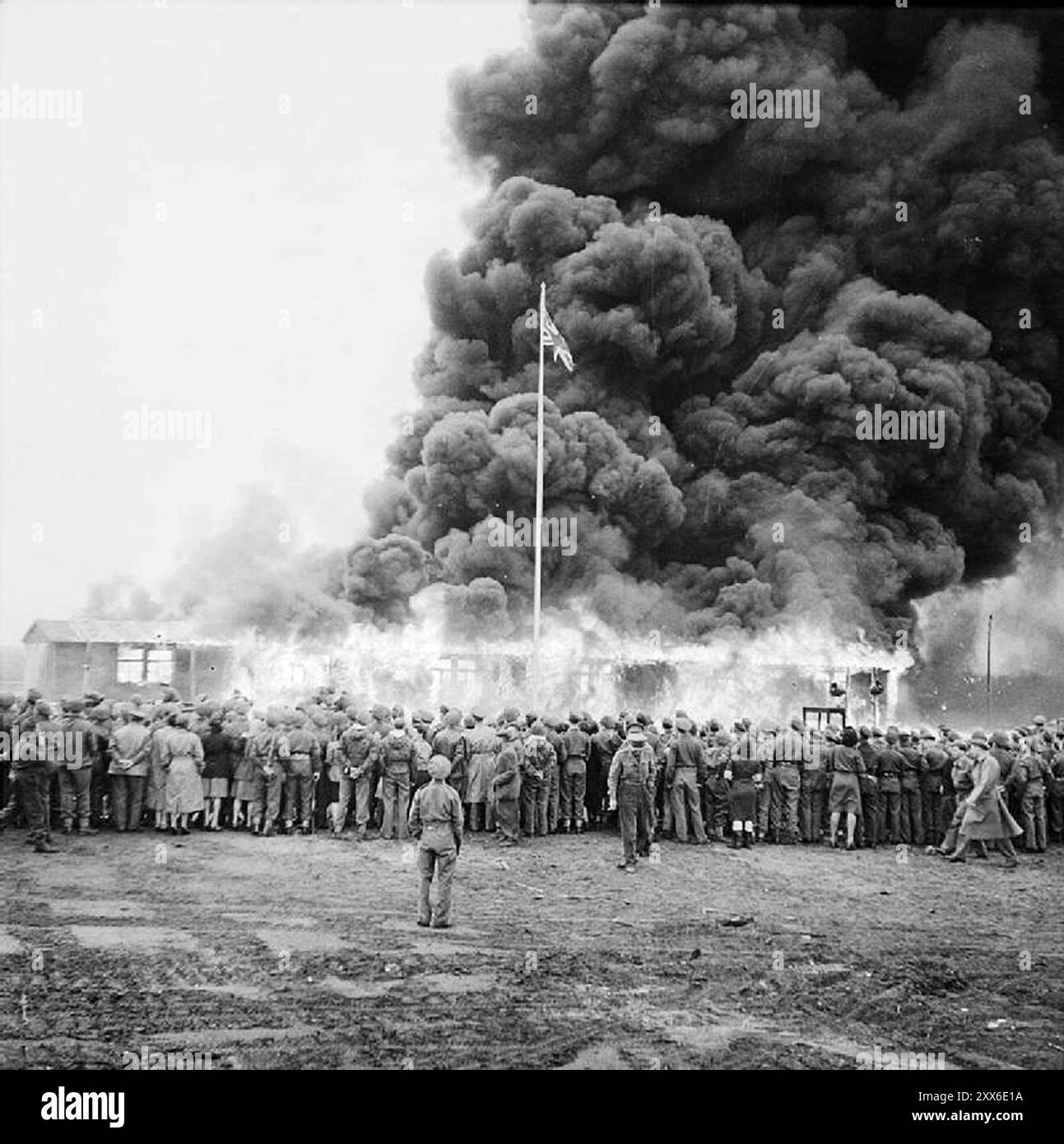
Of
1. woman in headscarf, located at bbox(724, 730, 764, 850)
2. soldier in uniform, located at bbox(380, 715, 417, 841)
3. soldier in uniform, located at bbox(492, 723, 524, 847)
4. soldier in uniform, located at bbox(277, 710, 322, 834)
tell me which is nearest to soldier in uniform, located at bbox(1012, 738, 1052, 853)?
woman in headscarf, located at bbox(724, 730, 764, 850)

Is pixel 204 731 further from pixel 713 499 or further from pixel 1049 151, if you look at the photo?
pixel 1049 151

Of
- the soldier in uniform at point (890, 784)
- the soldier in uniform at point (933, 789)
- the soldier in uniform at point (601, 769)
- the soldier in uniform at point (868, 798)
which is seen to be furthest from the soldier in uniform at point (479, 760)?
the soldier in uniform at point (933, 789)

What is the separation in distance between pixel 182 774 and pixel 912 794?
8949 millimetres

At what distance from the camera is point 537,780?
1405 cm

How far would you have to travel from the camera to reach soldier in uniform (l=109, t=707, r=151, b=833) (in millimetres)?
13305

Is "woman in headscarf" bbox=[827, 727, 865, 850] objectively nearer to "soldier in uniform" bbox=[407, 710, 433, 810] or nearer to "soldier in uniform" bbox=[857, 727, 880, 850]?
"soldier in uniform" bbox=[857, 727, 880, 850]

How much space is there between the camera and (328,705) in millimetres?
15328

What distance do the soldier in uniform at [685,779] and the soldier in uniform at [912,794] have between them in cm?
256

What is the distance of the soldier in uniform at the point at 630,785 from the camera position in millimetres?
12250

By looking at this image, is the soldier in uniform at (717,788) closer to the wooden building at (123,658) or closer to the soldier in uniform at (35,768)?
the soldier in uniform at (35,768)

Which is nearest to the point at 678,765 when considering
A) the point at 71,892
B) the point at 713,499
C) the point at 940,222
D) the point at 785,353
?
the point at 71,892

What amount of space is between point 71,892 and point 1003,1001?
8.03m

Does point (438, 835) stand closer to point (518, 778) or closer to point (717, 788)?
point (518, 778)

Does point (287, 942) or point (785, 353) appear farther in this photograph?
point (785, 353)
